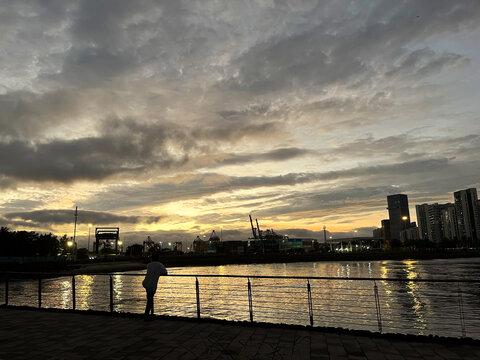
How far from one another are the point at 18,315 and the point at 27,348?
4.87 meters

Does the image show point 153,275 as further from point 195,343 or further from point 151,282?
point 195,343

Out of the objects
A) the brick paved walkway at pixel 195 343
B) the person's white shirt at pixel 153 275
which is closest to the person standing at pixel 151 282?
the person's white shirt at pixel 153 275

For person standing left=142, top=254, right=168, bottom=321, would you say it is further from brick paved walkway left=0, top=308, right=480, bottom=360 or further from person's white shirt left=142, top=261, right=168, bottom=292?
brick paved walkway left=0, top=308, right=480, bottom=360

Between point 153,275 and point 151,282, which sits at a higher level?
point 153,275

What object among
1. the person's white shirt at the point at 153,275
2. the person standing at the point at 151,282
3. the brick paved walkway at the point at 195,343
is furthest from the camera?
the person's white shirt at the point at 153,275

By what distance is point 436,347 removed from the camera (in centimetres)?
623

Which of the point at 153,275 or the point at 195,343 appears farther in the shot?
the point at 153,275

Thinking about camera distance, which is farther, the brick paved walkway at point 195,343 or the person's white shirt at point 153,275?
the person's white shirt at point 153,275

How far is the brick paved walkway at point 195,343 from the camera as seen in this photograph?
6.03 metres

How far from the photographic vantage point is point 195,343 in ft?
22.7

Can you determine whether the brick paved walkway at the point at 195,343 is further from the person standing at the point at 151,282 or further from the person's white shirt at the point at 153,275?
the person's white shirt at the point at 153,275

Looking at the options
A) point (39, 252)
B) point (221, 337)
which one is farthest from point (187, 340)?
point (39, 252)

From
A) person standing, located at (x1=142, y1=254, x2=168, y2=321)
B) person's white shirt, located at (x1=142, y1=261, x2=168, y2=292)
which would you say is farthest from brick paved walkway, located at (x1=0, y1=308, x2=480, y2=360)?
person's white shirt, located at (x1=142, y1=261, x2=168, y2=292)

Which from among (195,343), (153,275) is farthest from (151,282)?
(195,343)
